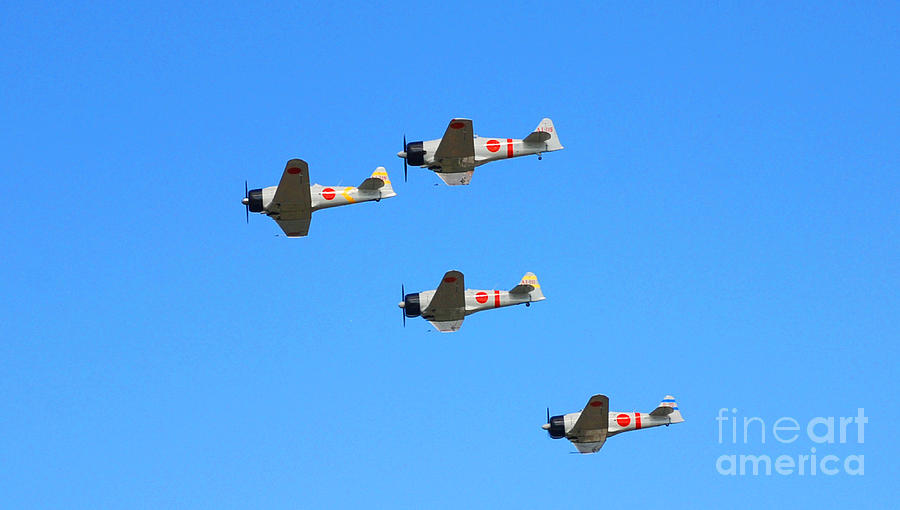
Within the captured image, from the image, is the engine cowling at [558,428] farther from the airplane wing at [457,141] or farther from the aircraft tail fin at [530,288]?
the airplane wing at [457,141]

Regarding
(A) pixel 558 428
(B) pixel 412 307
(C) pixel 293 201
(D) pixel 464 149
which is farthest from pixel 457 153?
(A) pixel 558 428

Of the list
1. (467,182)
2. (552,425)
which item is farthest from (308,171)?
(552,425)

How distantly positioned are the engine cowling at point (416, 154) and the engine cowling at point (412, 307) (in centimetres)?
880

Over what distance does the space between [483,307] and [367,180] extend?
11.0 metres

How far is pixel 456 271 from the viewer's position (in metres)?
79.2

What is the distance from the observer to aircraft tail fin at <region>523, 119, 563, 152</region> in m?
79.8

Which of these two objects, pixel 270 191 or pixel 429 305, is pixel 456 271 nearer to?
pixel 429 305

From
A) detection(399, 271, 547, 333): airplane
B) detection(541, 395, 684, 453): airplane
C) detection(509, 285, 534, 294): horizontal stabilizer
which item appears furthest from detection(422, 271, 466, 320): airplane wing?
detection(541, 395, 684, 453): airplane

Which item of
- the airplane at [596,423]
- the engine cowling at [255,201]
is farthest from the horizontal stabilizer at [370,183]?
the airplane at [596,423]

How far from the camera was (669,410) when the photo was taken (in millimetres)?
84125

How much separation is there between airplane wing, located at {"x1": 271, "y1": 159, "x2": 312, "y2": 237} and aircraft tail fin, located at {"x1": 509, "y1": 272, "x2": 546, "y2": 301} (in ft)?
46.9

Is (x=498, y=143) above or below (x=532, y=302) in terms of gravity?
above

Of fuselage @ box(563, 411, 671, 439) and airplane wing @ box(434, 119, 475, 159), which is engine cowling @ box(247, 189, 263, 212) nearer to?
airplane wing @ box(434, 119, 475, 159)

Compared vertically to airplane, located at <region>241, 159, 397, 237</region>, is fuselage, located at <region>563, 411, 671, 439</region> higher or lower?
lower
